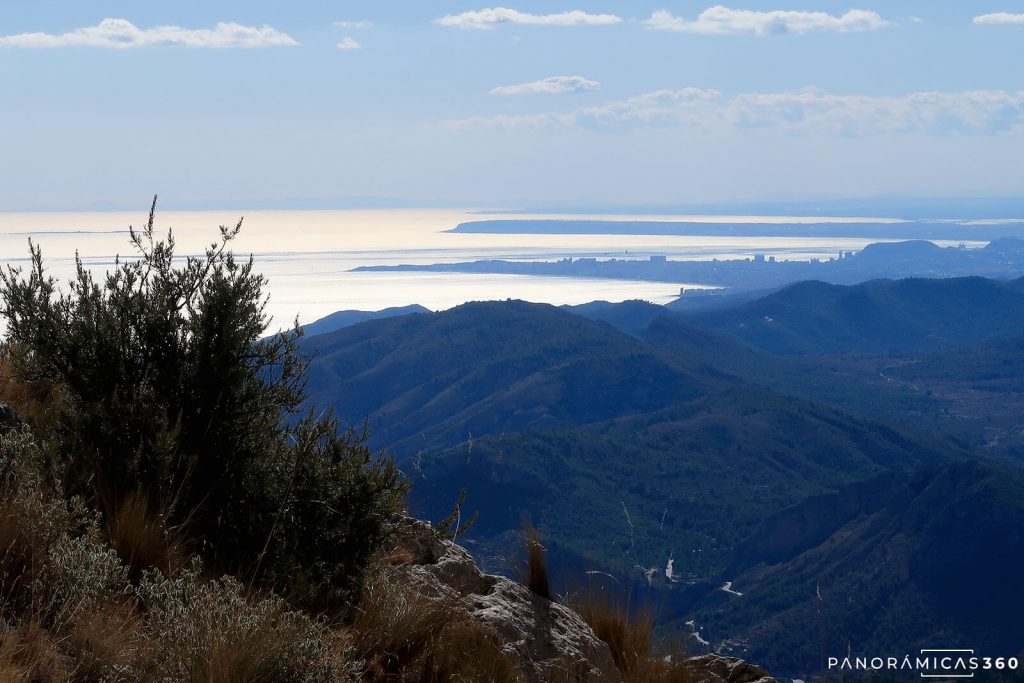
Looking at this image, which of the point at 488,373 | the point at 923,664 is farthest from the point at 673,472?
the point at 923,664

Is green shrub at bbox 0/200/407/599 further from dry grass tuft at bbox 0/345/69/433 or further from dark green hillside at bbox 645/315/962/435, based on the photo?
dark green hillside at bbox 645/315/962/435

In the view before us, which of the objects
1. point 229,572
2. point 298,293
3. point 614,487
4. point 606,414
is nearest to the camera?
point 229,572

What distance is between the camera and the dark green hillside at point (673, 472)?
82.6 meters

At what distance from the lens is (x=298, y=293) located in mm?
166125

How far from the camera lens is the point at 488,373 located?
14462 cm

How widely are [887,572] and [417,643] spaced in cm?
7512

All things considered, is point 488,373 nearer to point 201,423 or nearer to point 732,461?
point 732,461

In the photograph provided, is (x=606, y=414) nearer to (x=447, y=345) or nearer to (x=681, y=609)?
(x=447, y=345)

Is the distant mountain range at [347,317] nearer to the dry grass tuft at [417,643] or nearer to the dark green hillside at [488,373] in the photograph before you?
the dark green hillside at [488,373]

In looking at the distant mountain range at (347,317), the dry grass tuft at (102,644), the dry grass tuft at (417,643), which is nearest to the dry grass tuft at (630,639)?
the dry grass tuft at (417,643)

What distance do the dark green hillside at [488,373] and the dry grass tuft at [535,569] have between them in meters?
115

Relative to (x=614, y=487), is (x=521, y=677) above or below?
above

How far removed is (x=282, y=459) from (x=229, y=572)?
78 cm

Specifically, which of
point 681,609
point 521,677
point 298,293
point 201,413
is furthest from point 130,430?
point 298,293
